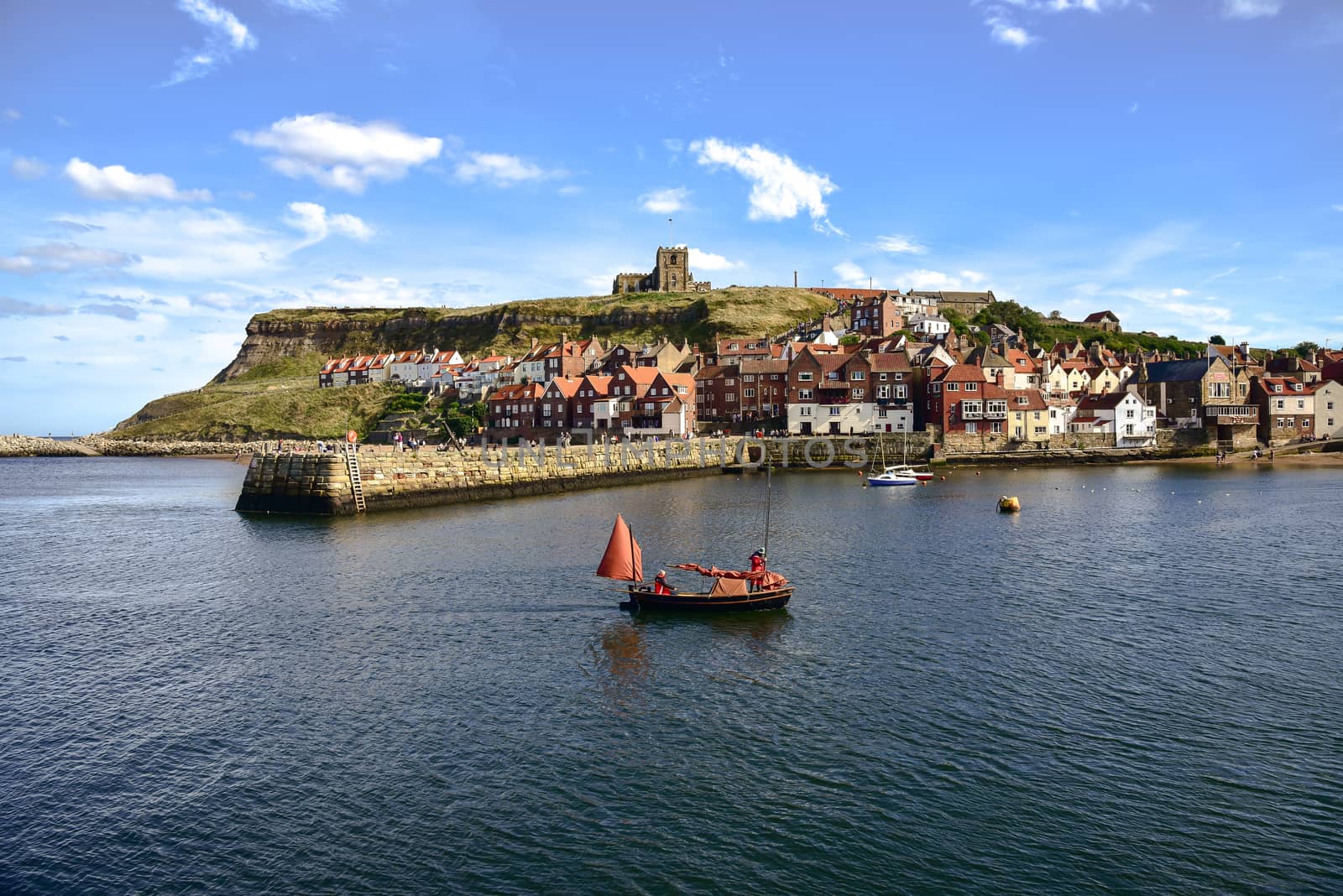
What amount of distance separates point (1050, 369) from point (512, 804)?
390ft

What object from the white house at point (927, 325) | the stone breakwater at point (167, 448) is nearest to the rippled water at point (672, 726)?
the white house at point (927, 325)

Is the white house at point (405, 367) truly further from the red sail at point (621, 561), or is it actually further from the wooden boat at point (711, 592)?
the wooden boat at point (711, 592)

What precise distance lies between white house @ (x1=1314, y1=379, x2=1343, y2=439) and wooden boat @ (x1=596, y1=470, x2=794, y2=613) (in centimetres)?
11384

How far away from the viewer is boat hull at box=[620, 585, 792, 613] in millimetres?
32969

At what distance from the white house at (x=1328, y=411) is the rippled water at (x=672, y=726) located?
283 feet

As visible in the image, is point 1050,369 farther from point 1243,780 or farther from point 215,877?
point 215,877

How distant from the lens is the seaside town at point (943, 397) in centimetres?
10694

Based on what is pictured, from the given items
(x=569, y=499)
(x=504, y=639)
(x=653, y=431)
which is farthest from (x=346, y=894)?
(x=653, y=431)

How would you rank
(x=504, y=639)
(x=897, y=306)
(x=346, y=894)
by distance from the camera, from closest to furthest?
(x=346, y=894), (x=504, y=639), (x=897, y=306)

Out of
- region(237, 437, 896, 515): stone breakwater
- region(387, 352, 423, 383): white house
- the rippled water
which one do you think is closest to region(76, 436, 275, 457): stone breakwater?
region(387, 352, 423, 383): white house

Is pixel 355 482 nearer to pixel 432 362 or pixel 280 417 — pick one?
pixel 280 417

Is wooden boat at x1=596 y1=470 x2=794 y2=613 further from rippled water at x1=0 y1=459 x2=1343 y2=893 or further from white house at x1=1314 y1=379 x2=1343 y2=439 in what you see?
white house at x1=1314 y1=379 x2=1343 y2=439

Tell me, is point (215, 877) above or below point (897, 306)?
below

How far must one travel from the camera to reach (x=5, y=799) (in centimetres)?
1847
